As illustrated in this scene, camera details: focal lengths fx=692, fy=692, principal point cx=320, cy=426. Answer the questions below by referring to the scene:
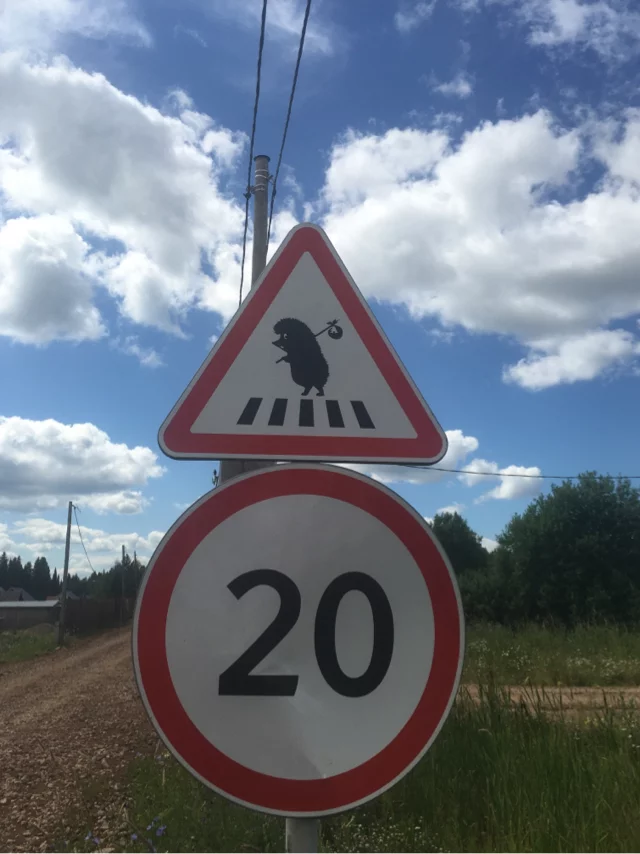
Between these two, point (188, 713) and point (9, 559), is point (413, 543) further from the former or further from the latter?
point (9, 559)

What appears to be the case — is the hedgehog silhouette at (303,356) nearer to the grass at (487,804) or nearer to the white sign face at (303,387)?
the white sign face at (303,387)

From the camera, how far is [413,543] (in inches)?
54.5

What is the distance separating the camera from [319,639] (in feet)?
4.38

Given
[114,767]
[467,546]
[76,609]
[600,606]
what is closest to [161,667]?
[114,767]

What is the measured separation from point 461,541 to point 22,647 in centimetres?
2483

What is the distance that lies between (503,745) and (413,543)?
287 centimetres

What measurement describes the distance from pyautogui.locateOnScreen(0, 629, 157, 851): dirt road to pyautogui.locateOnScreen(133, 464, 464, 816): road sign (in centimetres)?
446

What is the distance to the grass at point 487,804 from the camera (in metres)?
2.84

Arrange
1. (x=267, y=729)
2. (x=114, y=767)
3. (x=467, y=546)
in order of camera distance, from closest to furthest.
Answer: (x=267, y=729), (x=114, y=767), (x=467, y=546)

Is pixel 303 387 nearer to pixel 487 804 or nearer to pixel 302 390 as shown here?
pixel 302 390

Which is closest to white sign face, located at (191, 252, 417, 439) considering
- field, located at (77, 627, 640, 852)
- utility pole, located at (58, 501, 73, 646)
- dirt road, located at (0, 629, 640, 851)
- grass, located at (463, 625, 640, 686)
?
field, located at (77, 627, 640, 852)

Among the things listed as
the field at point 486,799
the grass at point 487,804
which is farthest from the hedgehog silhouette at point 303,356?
the grass at point 487,804

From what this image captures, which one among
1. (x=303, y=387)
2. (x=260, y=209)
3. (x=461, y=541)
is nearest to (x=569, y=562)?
(x=461, y=541)

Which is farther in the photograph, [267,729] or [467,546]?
[467,546]
